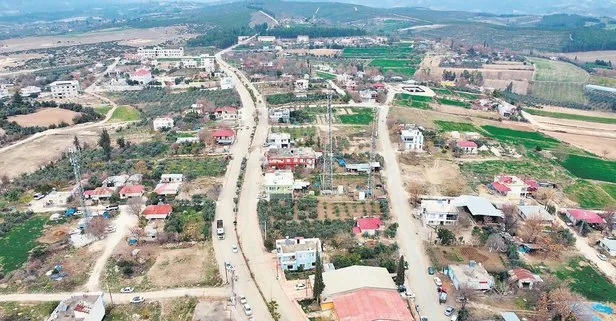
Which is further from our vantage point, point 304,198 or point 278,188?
point 304,198

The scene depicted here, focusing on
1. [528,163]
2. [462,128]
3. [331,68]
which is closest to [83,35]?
[331,68]

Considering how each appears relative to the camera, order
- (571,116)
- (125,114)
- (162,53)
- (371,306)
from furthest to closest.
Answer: (162,53) → (571,116) → (125,114) → (371,306)

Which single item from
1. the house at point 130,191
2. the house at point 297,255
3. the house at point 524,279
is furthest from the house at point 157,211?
the house at point 524,279

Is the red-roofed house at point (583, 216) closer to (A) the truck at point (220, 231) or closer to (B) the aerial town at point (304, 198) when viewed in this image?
(B) the aerial town at point (304, 198)

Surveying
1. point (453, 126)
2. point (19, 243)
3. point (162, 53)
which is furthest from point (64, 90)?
point (453, 126)

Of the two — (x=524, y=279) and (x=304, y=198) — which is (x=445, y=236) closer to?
(x=524, y=279)

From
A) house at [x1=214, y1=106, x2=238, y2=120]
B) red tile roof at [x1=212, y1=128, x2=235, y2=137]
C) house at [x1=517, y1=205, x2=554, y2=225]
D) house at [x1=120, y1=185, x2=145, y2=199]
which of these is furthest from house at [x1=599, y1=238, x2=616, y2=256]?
house at [x1=214, y1=106, x2=238, y2=120]

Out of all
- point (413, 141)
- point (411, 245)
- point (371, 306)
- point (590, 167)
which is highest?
point (413, 141)
